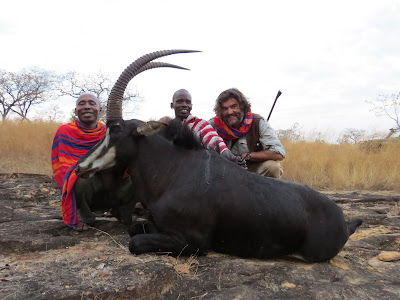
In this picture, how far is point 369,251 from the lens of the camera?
11.8 ft

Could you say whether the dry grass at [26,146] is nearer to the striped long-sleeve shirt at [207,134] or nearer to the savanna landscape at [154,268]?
the savanna landscape at [154,268]

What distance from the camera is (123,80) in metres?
3.34

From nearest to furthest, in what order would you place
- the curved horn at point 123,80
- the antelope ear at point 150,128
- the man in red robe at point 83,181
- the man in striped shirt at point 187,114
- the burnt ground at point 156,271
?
1. the burnt ground at point 156,271
2. the antelope ear at point 150,128
3. the curved horn at point 123,80
4. the man in red robe at point 83,181
5. the man in striped shirt at point 187,114

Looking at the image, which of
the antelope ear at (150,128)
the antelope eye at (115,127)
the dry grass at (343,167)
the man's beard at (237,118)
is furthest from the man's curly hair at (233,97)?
the dry grass at (343,167)

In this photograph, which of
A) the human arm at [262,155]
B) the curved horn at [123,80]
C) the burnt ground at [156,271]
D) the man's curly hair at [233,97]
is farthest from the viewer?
the human arm at [262,155]

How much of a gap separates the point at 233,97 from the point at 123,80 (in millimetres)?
1841

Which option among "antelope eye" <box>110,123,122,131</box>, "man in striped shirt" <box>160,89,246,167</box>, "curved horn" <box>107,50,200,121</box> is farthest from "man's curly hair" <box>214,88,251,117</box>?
"antelope eye" <box>110,123,122,131</box>

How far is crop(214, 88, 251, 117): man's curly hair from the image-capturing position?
474 centimetres

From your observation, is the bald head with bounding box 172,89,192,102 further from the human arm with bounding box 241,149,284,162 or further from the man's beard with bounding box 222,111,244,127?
the human arm with bounding box 241,149,284,162

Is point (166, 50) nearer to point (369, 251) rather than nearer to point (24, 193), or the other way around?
point (369, 251)

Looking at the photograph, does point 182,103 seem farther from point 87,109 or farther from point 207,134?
point 87,109

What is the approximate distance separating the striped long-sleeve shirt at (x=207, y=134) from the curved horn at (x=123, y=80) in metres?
1.08

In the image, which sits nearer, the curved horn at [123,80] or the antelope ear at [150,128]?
the antelope ear at [150,128]

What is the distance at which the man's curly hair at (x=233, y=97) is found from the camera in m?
4.74
